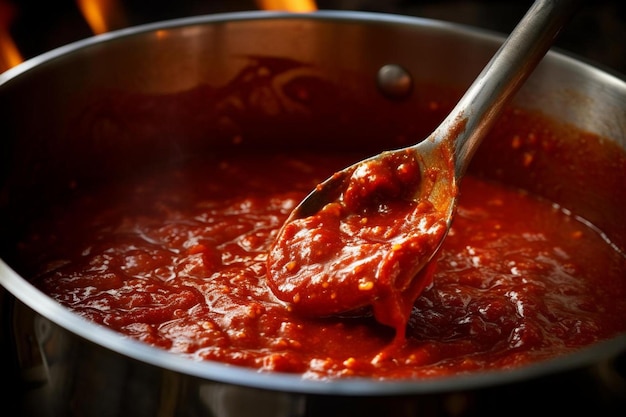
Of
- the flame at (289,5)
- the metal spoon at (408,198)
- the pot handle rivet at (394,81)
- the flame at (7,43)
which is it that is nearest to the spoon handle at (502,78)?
the metal spoon at (408,198)

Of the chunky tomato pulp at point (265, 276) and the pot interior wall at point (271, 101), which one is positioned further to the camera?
the pot interior wall at point (271, 101)

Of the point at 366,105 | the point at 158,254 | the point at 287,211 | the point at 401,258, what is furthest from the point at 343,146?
the point at 401,258

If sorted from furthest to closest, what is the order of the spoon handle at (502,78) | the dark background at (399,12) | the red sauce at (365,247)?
the dark background at (399,12) < the spoon handle at (502,78) < the red sauce at (365,247)

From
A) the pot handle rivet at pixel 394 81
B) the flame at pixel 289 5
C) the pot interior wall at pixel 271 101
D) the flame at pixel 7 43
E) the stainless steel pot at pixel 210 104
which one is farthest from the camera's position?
the flame at pixel 289 5

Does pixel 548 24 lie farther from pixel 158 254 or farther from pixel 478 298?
pixel 158 254

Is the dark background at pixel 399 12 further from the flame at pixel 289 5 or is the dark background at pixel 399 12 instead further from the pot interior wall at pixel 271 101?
the pot interior wall at pixel 271 101

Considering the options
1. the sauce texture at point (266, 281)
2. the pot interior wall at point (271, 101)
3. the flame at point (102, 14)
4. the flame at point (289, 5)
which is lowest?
the sauce texture at point (266, 281)
